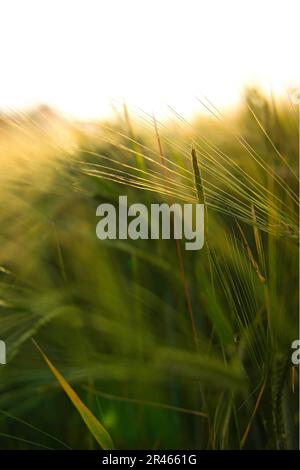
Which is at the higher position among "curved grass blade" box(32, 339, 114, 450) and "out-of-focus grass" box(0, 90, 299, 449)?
"out-of-focus grass" box(0, 90, 299, 449)

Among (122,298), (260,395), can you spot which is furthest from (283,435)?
(122,298)

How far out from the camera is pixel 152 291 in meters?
0.55

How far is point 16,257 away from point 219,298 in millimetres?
160

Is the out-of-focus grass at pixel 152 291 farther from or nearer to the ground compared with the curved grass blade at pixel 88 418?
farther from the ground

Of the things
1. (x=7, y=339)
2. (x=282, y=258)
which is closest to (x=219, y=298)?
(x=282, y=258)

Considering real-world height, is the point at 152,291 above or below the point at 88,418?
above

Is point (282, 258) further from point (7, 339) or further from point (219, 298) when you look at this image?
point (7, 339)

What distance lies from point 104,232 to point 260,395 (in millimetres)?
169

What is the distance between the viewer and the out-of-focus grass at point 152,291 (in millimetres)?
453

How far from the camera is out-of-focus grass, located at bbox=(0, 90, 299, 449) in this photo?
453 mm

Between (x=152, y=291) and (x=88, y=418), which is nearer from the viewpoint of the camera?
(x=88, y=418)

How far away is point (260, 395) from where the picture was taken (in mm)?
459
